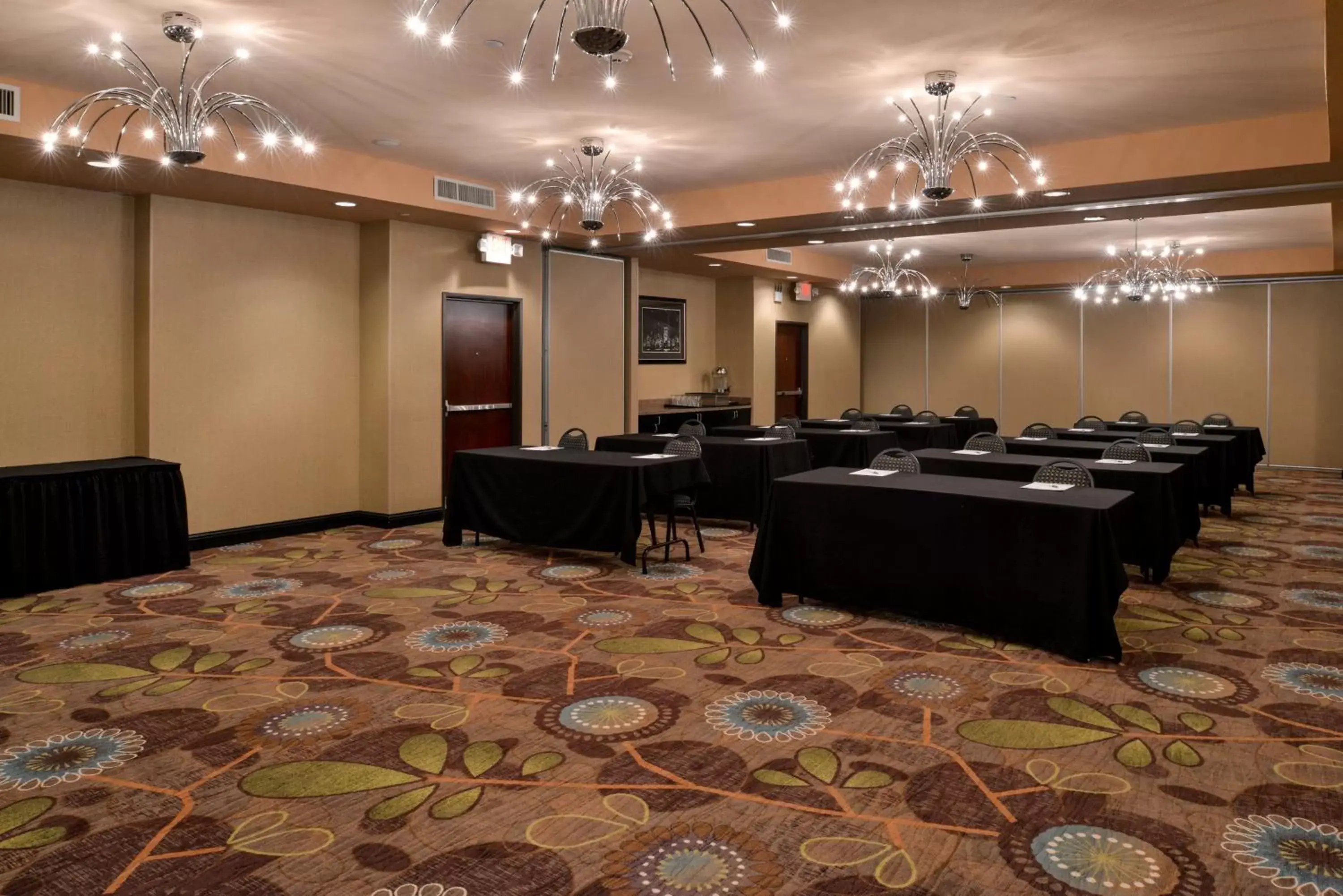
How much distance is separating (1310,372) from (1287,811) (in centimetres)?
1346

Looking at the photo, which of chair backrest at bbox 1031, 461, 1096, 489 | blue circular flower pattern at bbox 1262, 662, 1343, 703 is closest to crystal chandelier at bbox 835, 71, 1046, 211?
chair backrest at bbox 1031, 461, 1096, 489

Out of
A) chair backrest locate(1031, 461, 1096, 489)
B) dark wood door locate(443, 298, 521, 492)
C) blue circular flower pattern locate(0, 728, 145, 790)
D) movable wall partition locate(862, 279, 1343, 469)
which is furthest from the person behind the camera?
movable wall partition locate(862, 279, 1343, 469)

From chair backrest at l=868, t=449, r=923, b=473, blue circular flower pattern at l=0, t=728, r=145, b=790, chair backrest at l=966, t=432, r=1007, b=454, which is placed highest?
chair backrest at l=966, t=432, r=1007, b=454

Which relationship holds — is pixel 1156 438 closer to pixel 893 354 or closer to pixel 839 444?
pixel 839 444

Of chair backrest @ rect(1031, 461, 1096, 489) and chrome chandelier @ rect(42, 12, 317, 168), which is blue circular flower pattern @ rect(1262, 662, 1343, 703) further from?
chrome chandelier @ rect(42, 12, 317, 168)

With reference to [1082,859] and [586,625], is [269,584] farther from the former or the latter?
[1082,859]

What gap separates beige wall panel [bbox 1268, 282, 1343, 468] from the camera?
540 inches

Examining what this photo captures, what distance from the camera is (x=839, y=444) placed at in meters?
10.0

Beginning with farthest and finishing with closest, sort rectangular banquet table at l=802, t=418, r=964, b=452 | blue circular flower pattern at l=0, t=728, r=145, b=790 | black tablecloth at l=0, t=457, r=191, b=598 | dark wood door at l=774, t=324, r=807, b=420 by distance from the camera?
1. dark wood door at l=774, t=324, r=807, b=420
2. rectangular banquet table at l=802, t=418, r=964, b=452
3. black tablecloth at l=0, t=457, r=191, b=598
4. blue circular flower pattern at l=0, t=728, r=145, b=790

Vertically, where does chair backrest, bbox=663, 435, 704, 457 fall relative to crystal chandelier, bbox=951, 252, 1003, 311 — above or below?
below

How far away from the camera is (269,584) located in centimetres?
627

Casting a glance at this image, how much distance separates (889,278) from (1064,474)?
6.80 metres

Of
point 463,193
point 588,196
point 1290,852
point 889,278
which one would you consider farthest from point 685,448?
point 889,278

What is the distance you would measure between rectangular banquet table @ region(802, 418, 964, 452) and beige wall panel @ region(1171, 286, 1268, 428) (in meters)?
4.99
